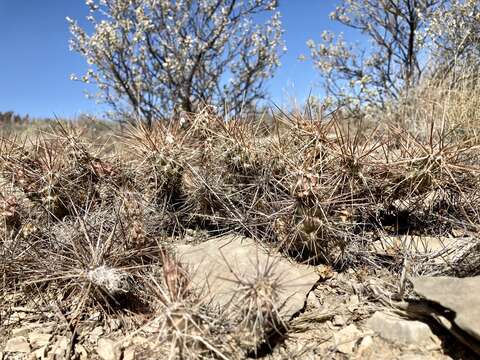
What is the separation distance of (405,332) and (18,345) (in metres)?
1.87

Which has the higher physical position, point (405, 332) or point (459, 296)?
point (459, 296)

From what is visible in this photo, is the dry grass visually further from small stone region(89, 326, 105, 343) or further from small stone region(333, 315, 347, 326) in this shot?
small stone region(333, 315, 347, 326)

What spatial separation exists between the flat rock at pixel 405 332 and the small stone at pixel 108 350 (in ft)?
4.02

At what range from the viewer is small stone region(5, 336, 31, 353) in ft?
6.89

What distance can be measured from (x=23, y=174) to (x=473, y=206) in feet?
9.56

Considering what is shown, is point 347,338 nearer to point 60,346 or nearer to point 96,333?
point 96,333

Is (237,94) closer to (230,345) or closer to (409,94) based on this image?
(409,94)

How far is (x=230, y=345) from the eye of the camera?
5.86 feet

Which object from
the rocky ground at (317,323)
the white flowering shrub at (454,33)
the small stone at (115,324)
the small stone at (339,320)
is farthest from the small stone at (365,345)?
the white flowering shrub at (454,33)

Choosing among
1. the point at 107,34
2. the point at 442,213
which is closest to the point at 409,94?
the point at 442,213

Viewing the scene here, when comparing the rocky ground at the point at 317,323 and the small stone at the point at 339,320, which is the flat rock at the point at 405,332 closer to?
the rocky ground at the point at 317,323

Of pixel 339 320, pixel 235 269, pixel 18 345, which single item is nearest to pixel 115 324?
pixel 18 345

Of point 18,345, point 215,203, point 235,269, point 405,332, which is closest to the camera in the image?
point 405,332

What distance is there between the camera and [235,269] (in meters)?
2.40
